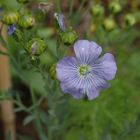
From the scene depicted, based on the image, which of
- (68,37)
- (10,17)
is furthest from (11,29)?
(68,37)

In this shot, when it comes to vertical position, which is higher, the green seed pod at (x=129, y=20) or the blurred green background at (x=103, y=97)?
the green seed pod at (x=129, y=20)

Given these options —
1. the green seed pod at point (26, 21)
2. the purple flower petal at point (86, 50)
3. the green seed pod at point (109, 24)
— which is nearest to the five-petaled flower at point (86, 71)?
the purple flower petal at point (86, 50)

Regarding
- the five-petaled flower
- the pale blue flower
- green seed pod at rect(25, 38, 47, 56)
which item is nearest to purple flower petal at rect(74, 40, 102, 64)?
the five-petaled flower

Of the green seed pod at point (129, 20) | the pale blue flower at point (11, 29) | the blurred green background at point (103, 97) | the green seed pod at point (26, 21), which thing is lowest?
the blurred green background at point (103, 97)

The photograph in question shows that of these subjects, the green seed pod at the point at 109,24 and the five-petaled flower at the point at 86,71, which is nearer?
the five-petaled flower at the point at 86,71

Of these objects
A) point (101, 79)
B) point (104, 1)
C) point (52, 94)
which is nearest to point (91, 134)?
point (52, 94)

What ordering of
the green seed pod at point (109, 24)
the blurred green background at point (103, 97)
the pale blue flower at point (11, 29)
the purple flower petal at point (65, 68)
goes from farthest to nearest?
1. the blurred green background at point (103, 97)
2. the green seed pod at point (109, 24)
3. the pale blue flower at point (11, 29)
4. the purple flower petal at point (65, 68)

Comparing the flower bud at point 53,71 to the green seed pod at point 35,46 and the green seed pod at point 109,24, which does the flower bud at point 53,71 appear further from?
the green seed pod at point 109,24

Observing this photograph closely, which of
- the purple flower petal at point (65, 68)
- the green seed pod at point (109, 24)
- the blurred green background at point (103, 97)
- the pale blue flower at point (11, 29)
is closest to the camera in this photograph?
the purple flower petal at point (65, 68)
